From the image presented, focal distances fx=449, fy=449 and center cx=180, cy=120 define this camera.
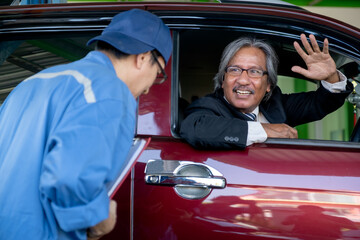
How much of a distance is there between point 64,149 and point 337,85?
1.72 metres

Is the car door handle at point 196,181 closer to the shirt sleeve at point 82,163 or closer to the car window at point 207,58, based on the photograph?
the car window at point 207,58

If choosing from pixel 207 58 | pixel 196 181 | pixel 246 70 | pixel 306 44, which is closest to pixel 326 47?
pixel 306 44

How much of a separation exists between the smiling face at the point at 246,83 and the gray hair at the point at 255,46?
20 millimetres

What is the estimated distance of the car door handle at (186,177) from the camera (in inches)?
70.4

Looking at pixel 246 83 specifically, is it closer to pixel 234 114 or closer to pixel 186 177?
pixel 234 114

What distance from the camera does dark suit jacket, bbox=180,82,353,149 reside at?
6.12 feet

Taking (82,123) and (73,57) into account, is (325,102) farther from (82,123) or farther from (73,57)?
(82,123)

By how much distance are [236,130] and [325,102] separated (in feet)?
3.16

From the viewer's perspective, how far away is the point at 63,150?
3.57 feet

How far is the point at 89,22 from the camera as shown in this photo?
6.64ft

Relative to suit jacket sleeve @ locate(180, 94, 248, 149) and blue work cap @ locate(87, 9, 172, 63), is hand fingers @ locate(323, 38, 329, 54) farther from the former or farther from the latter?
blue work cap @ locate(87, 9, 172, 63)

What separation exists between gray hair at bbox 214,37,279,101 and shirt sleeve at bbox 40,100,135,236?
4.66 ft

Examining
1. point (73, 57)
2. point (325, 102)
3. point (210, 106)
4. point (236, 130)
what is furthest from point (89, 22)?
point (325, 102)

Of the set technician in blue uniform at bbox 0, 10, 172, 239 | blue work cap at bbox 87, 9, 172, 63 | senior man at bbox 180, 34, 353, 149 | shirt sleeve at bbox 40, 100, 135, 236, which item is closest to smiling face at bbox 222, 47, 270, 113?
senior man at bbox 180, 34, 353, 149
